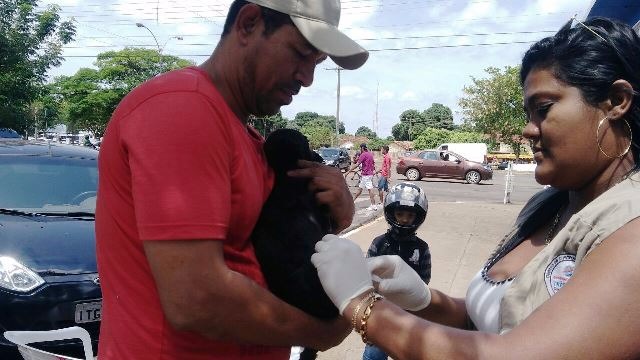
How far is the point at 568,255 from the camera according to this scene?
1.51m

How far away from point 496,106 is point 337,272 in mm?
42570

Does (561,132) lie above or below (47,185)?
above

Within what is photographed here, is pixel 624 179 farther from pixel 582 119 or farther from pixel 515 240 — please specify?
pixel 515 240

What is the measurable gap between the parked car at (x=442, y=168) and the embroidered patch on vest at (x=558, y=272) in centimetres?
2451

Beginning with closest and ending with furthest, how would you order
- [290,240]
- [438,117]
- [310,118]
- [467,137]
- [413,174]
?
[290,240] < [413,174] < [467,137] < [438,117] < [310,118]

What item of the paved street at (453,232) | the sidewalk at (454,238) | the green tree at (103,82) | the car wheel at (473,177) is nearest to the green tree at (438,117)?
the green tree at (103,82)

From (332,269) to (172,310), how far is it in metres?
0.44

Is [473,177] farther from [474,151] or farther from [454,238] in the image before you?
[454,238]

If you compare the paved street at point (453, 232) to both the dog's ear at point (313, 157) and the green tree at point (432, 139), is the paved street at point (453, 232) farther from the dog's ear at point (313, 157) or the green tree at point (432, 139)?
the green tree at point (432, 139)

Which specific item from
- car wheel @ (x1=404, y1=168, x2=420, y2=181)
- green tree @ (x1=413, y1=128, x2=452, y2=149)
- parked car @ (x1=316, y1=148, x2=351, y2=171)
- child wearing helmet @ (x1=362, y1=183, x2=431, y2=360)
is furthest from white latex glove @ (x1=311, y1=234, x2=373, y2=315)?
green tree @ (x1=413, y1=128, x2=452, y2=149)

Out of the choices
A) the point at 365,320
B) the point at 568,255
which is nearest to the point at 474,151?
the point at 568,255

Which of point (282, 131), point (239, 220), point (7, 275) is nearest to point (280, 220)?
point (239, 220)

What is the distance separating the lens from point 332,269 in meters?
1.53

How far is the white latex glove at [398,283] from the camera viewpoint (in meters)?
2.01
